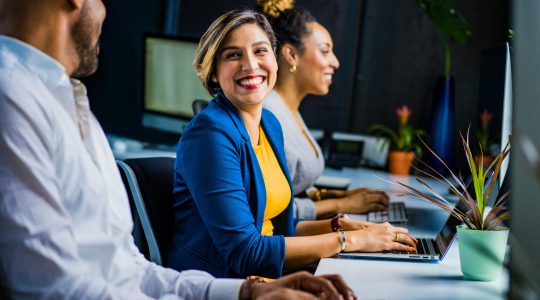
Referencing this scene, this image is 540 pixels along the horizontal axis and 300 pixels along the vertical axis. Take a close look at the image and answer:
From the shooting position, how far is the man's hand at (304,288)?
1230 mm

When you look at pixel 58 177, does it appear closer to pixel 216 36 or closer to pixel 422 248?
pixel 216 36

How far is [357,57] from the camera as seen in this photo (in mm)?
4039

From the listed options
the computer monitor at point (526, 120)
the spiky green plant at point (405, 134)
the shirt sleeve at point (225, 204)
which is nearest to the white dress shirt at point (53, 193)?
the shirt sleeve at point (225, 204)

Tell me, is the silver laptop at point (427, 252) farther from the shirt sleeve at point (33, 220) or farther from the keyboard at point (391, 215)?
the shirt sleeve at point (33, 220)

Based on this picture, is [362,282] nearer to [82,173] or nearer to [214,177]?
[214,177]

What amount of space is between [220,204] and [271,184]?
0.33 meters

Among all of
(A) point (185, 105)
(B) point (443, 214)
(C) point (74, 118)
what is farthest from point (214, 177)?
(A) point (185, 105)

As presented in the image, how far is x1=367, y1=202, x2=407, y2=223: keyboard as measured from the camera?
2368mm

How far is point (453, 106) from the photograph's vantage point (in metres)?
3.63

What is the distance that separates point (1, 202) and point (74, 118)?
22 centimetres

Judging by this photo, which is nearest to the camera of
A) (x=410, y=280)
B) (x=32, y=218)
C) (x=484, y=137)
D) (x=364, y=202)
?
(x=32, y=218)

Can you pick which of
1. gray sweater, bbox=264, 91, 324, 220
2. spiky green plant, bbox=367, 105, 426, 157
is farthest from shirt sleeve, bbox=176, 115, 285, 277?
spiky green plant, bbox=367, 105, 426, 157

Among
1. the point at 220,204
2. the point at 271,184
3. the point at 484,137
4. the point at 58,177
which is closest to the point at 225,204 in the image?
the point at 220,204

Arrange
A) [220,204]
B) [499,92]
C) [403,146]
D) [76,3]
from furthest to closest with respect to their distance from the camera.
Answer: [403,146] < [499,92] < [220,204] < [76,3]
